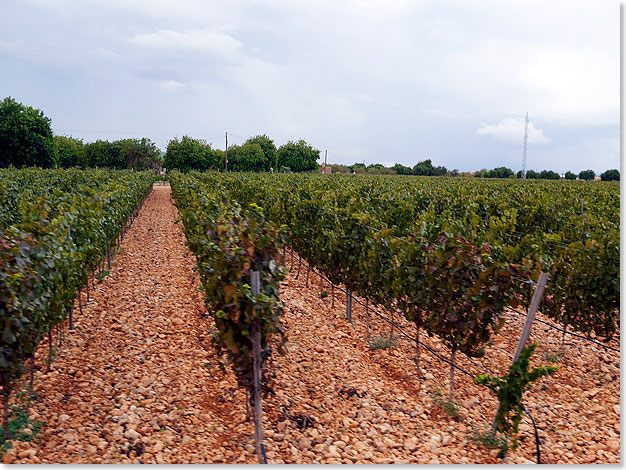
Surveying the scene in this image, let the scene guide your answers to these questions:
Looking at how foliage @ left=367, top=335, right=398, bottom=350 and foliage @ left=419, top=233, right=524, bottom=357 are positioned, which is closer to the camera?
foliage @ left=419, top=233, right=524, bottom=357

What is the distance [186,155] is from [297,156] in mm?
21561

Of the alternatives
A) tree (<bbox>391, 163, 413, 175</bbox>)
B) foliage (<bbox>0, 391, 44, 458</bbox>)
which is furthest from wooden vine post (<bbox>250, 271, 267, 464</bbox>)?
tree (<bbox>391, 163, 413, 175</bbox>)

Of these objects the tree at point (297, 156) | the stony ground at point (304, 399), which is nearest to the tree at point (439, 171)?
the tree at point (297, 156)

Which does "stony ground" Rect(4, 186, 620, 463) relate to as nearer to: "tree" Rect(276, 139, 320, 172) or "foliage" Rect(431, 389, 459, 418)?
"foliage" Rect(431, 389, 459, 418)

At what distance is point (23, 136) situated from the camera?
55.8m

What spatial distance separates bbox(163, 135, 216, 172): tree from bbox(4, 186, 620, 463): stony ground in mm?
67833

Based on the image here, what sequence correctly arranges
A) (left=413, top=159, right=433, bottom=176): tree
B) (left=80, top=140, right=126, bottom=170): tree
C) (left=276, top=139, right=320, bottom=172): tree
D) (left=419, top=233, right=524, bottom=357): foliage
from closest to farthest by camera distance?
(left=419, top=233, right=524, bottom=357): foliage < (left=80, top=140, right=126, bottom=170): tree < (left=276, top=139, right=320, bottom=172): tree < (left=413, top=159, right=433, bottom=176): tree

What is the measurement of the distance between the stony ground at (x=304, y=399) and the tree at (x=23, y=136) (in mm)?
56613

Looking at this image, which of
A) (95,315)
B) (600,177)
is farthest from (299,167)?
(95,315)

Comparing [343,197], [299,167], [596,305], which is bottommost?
[596,305]

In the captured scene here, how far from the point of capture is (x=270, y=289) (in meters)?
4.62

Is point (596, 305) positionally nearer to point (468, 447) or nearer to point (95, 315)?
point (468, 447)

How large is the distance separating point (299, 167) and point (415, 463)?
83617mm

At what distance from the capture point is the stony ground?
4793mm
